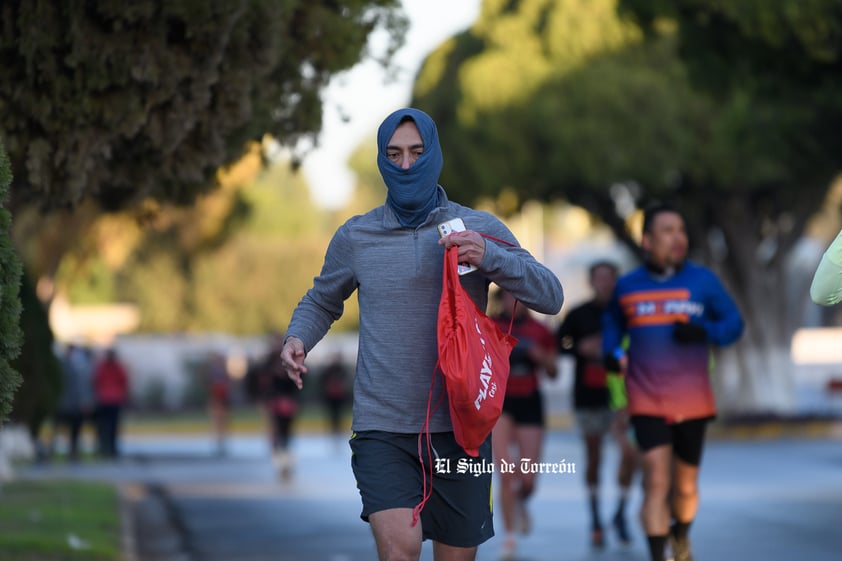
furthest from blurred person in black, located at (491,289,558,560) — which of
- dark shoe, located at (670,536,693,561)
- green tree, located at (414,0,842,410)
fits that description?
green tree, located at (414,0,842,410)

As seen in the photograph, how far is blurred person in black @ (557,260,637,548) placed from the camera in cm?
1191

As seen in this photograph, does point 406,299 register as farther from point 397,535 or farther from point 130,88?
point 130,88

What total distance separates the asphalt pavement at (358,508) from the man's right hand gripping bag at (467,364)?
5.74m

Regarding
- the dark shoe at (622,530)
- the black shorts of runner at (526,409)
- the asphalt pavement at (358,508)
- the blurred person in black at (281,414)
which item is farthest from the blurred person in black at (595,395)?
the blurred person in black at (281,414)

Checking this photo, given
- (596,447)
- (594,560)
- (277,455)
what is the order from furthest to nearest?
(277,455), (596,447), (594,560)

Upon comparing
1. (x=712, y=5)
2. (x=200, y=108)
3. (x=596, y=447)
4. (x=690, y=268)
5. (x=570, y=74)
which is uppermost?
(x=570, y=74)

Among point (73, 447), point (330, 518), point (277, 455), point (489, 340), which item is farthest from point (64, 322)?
point (489, 340)

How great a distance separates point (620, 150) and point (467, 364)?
22603 millimetres

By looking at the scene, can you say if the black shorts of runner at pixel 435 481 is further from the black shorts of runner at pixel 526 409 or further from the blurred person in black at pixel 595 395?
the black shorts of runner at pixel 526 409

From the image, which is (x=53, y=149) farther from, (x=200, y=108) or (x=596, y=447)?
(x=596, y=447)

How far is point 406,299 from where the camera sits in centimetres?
558

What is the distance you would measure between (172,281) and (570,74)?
42.9m

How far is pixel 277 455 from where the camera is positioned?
67.4 feet

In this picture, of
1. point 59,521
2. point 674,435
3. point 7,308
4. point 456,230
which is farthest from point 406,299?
point 59,521
